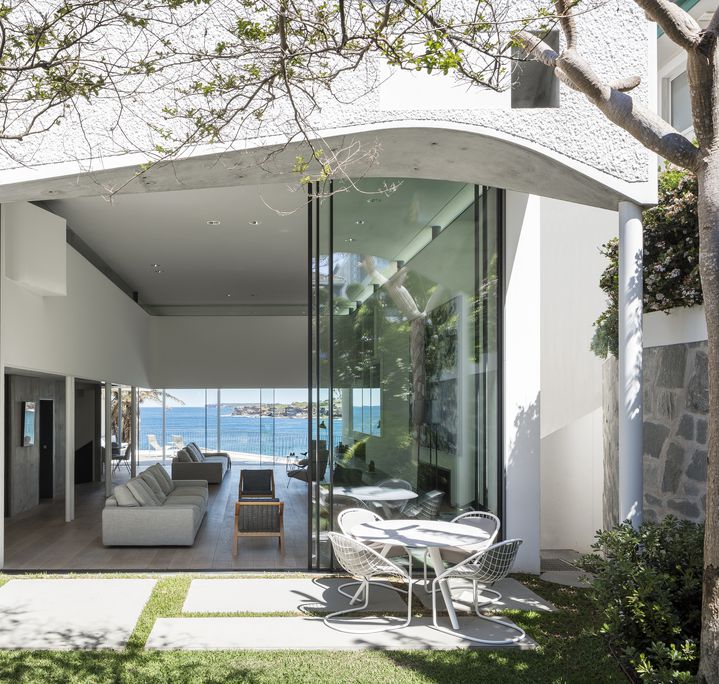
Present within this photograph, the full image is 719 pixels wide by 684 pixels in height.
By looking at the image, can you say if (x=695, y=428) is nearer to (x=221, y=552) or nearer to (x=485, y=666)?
(x=485, y=666)

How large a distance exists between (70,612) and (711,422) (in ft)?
16.8

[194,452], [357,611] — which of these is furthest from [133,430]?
[357,611]

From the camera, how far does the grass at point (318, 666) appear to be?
4754 mm

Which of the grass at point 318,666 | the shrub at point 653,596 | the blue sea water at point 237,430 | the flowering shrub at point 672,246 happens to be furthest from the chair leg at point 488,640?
the blue sea water at point 237,430

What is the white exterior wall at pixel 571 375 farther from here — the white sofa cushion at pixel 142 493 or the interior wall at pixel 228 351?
the interior wall at pixel 228 351

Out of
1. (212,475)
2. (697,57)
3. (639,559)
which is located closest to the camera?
(697,57)

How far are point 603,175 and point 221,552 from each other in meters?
5.95

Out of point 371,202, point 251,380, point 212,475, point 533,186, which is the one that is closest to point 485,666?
point 533,186

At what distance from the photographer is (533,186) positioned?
6.25 metres

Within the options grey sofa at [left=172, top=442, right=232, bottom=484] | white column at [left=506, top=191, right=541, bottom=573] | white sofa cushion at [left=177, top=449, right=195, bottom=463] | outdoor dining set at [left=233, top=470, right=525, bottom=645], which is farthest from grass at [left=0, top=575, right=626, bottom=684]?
white sofa cushion at [left=177, top=449, right=195, bottom=463]

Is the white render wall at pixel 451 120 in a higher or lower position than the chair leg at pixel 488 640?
higher

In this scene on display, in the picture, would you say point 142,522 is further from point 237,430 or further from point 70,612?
point 237,430

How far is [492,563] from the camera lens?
575 cm

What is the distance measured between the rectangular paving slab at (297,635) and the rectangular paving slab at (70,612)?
1.31ft
